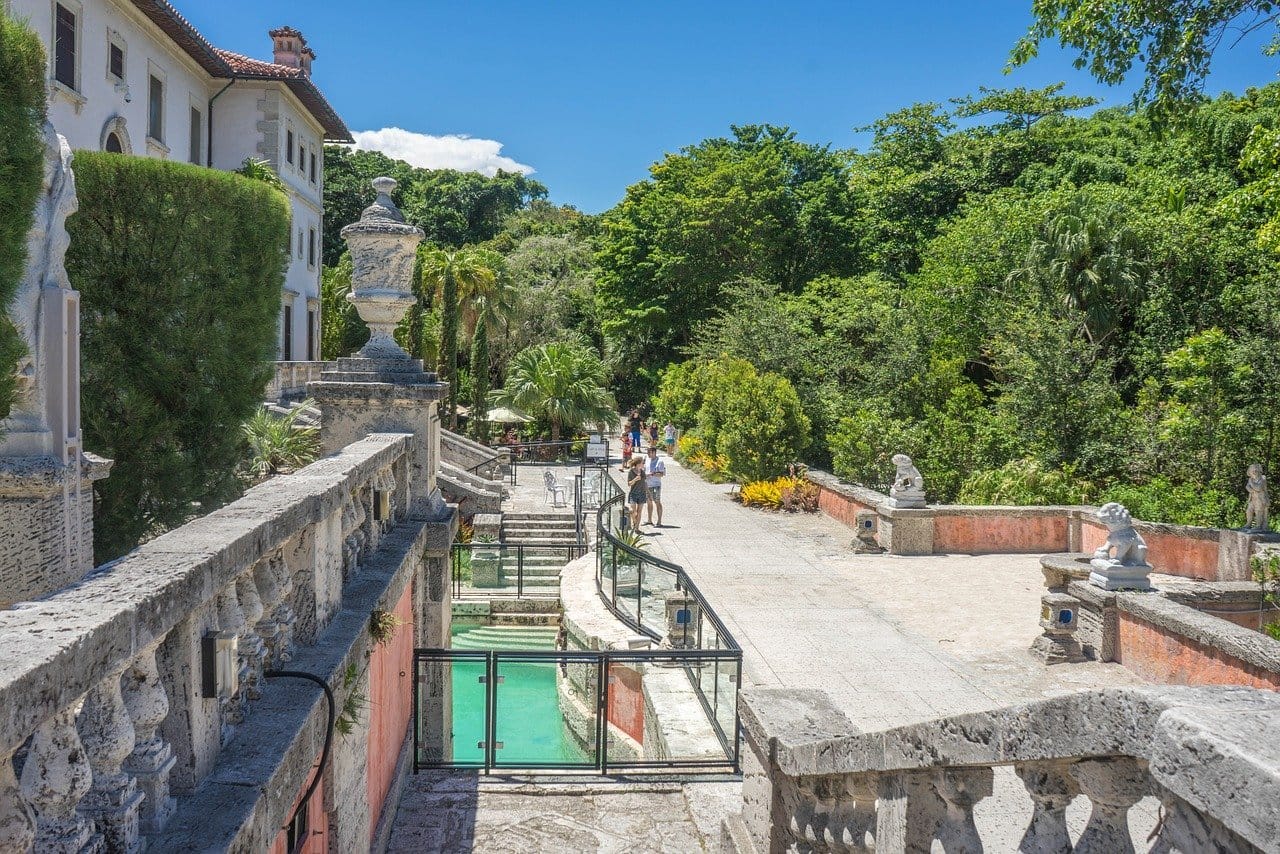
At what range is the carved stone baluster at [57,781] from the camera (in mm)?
2051

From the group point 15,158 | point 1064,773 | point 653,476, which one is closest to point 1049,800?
point 1064,773

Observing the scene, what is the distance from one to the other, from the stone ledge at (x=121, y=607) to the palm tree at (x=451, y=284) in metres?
28.6

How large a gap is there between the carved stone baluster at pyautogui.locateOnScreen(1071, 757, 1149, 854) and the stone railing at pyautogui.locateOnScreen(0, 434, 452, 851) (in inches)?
82.2

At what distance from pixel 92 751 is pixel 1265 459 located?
18.1 metres

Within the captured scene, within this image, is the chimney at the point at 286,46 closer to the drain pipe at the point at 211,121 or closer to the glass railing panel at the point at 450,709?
the drain pipe at the point at 211,121

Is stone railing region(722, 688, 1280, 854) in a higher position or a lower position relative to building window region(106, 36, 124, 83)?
lower

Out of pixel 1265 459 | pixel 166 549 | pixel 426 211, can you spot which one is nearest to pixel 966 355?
pixel 1265 459

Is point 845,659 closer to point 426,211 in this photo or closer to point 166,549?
point 166,549

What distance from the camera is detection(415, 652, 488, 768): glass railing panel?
7090 mm

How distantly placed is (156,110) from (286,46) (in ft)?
27.4

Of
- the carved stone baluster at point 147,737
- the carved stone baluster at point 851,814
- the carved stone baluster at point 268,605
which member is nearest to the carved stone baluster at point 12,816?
the carved stone baluster at point 147,737

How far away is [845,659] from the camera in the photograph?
10.8 metres

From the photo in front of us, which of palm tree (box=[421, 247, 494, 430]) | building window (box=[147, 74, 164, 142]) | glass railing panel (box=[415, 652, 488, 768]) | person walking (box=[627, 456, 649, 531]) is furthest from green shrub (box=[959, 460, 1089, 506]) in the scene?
building window (box=[147, 74, 164, 142])

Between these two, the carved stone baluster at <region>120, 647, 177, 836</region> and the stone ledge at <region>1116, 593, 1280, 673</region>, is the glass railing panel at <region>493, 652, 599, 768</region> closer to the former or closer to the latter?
the carved stone baluster at <region>120, 647, 177, 836</region>
